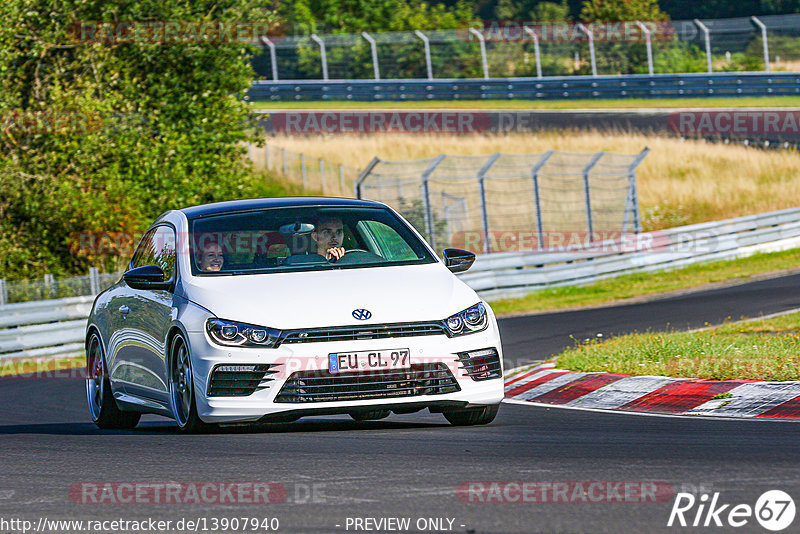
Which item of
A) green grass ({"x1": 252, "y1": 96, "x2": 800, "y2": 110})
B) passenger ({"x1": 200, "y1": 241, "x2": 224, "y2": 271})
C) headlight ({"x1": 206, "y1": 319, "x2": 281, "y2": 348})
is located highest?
passenger ({"x1": 200, "y1": 241, "x2": 224, "y2": 271})

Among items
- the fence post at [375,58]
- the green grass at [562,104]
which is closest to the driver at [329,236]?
the green grass at [562,104]

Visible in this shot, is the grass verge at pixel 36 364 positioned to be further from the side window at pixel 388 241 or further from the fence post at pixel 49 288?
the side window at pixel 388 241

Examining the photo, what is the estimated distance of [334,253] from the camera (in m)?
9.16

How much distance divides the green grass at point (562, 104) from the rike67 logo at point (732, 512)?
1630 inches

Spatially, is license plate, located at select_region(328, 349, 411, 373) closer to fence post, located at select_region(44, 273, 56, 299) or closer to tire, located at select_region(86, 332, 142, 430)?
tire, located at select_region(86, 332, 142, 430)

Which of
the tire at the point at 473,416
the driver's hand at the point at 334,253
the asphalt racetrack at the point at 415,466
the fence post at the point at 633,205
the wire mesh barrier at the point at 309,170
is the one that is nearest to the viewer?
the asphalt racetrack at the point at 415,466

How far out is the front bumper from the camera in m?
8.07

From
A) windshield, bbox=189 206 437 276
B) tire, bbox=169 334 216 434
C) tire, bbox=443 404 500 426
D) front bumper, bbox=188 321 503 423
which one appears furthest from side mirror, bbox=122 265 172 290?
tire, bbox=443 404 500 426

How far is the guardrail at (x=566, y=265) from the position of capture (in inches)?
799

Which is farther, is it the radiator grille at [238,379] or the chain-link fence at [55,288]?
the chain-link fence at [55,288]

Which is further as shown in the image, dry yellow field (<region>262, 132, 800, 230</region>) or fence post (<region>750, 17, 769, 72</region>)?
fence post (<region>750, 17, 769, 72</region>)

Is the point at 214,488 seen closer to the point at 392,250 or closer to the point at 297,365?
the point at 297,365

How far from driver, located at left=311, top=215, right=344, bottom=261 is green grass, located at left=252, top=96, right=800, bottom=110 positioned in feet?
125

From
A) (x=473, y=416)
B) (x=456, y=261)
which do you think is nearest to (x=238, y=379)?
(x=473, y=416)
